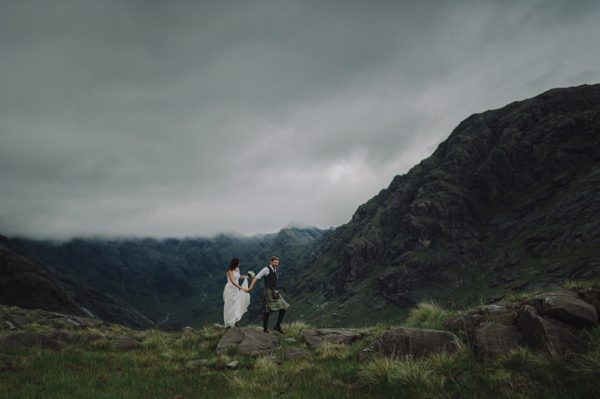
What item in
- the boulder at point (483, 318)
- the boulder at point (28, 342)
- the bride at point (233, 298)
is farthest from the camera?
the bride at point (233, 298)

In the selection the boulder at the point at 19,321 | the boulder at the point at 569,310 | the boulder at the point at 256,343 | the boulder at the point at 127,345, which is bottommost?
the boulder at the point at 19,321

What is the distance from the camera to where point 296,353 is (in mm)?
11516

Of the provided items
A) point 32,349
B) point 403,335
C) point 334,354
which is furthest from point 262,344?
point 32,349

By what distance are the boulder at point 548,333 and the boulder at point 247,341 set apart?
9.50 metres

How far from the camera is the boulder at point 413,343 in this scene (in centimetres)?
823

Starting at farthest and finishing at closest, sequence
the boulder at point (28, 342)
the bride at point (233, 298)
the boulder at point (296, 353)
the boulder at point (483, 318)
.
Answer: the bride at point (233, 298), the boulder at point (28, 342), the boulder at point (296, 353), the boulder at point (483, 318)

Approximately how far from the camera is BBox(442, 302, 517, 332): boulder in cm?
880

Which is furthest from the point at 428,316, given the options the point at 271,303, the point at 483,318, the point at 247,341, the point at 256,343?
the point at 247,341

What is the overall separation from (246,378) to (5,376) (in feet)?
22.3

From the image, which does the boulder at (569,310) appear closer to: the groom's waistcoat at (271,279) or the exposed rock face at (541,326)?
the exposed rock face at (541,326)

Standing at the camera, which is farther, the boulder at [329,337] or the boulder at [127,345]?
the boulder at [127,345]

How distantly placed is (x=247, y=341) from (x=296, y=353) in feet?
8.51

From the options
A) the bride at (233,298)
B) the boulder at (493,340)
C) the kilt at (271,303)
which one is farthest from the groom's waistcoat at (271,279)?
the boulder at (493,340)

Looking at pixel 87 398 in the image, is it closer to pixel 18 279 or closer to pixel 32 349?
pixel 32 349
